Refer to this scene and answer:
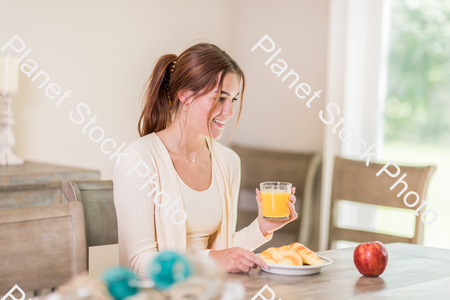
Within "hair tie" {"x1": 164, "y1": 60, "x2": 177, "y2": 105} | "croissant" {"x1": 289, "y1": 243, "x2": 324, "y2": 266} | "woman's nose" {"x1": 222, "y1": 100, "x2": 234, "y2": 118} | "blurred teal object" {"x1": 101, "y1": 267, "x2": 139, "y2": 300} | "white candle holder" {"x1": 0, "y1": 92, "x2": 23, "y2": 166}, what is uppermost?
"hair tie" {"x1": 164, "y1": 60, "x2": 177, "y2": 105}

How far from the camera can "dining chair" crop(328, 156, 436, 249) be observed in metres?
2.17

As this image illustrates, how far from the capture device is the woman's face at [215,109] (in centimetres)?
167

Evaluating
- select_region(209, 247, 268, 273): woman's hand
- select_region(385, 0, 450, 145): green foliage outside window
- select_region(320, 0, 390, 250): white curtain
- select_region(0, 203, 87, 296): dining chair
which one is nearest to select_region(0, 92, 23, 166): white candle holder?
select_region(0, 203, 87, 296): dining chair

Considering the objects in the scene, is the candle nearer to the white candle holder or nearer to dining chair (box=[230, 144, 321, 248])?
the white candle holder

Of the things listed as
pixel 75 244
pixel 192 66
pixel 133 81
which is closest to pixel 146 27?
pixel 133 81

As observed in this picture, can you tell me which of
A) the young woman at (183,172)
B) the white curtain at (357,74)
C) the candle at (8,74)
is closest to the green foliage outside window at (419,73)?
the white curtain at (357,74)

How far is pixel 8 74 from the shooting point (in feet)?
7.38

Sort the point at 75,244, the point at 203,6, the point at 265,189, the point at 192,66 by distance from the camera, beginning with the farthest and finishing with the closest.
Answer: the point at 203,6
the point at 192,66
the point at 265,189
the point at 75,244

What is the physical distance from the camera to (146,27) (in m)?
3.05

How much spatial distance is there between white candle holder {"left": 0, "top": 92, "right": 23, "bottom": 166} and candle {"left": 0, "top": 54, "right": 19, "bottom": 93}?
3 centimetres

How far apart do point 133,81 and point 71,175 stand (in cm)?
102

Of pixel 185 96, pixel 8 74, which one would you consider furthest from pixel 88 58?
pixel 185 96

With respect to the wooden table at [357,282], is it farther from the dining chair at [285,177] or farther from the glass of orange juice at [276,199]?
the dining chair at [285,177]

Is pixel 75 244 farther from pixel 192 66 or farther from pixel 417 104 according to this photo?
pixel 417 104
